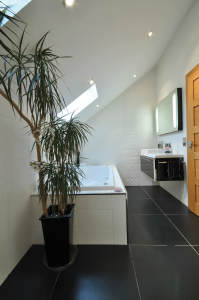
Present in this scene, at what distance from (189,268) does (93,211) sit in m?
0.99

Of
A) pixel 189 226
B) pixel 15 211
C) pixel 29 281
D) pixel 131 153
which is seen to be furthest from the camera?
pixel 131 153

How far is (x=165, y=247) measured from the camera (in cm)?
177

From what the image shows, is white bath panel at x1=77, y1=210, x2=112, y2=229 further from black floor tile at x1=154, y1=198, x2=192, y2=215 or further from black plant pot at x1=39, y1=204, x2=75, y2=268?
black floor tile at x1=154, y1=198, x2=192, y2=215

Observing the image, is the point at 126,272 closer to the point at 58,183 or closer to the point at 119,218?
the point at 119,218

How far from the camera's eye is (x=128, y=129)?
14.5ft

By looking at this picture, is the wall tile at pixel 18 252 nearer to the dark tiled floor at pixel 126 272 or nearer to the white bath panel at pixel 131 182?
the dark tiled floor at pixel 126 272

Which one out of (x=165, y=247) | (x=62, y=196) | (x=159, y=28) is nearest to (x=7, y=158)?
(x=62, y=196)

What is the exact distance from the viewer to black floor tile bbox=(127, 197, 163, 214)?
269 cm

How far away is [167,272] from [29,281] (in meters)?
1.14

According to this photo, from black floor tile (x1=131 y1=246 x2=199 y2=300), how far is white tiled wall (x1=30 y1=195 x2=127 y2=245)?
25 cm

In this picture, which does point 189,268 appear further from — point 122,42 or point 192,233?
point 122,42

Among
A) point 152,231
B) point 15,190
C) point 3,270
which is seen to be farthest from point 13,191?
point 152,231

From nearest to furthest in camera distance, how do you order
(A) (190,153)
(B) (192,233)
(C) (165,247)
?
1. (C) (165,247)
2. (B) (192,233)
3. (A) (190,153)

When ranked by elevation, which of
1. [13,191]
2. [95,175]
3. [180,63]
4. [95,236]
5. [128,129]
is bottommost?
[95,236]
